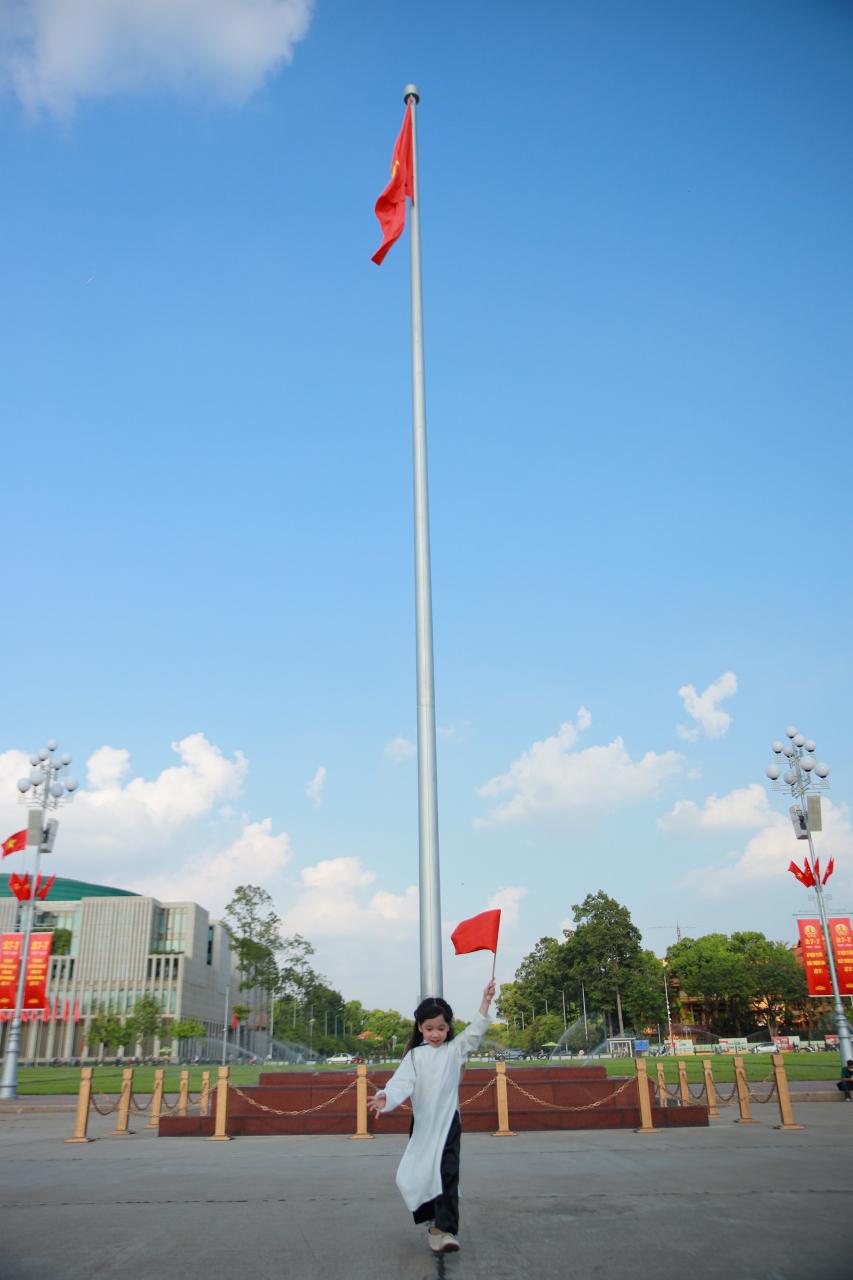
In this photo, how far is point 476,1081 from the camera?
14328 mm

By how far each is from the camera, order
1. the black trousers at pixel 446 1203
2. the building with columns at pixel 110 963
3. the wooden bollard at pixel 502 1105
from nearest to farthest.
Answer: the black trousers at pixel 446 1203, the wooden bollard at pixel 502 1105, the building with columns at pixel 110 963

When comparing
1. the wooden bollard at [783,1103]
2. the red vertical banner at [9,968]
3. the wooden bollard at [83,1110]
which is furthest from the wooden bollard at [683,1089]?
the red vertical banner at [9,968]

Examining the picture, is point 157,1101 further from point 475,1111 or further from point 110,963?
point 110,963

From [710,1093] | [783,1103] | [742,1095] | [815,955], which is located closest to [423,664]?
[783,1103]

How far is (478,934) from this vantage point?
643cm

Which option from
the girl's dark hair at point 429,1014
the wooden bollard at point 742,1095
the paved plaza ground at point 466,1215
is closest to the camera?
the paved plaza ground at point 466,1215

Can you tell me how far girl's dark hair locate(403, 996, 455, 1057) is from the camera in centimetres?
548

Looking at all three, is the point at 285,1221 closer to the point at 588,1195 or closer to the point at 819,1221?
the point at 588,1195

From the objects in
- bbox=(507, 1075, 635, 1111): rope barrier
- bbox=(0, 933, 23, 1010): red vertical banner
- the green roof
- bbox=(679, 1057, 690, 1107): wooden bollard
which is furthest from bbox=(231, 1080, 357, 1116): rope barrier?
the green roof

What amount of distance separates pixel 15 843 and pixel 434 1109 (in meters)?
21.6

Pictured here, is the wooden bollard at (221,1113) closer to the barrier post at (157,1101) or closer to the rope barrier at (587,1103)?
the barrier post at (157,1101)

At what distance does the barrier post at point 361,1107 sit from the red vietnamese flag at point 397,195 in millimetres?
10877

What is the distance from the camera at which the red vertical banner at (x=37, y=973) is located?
22641mm

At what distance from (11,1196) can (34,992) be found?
17641 millimetres
